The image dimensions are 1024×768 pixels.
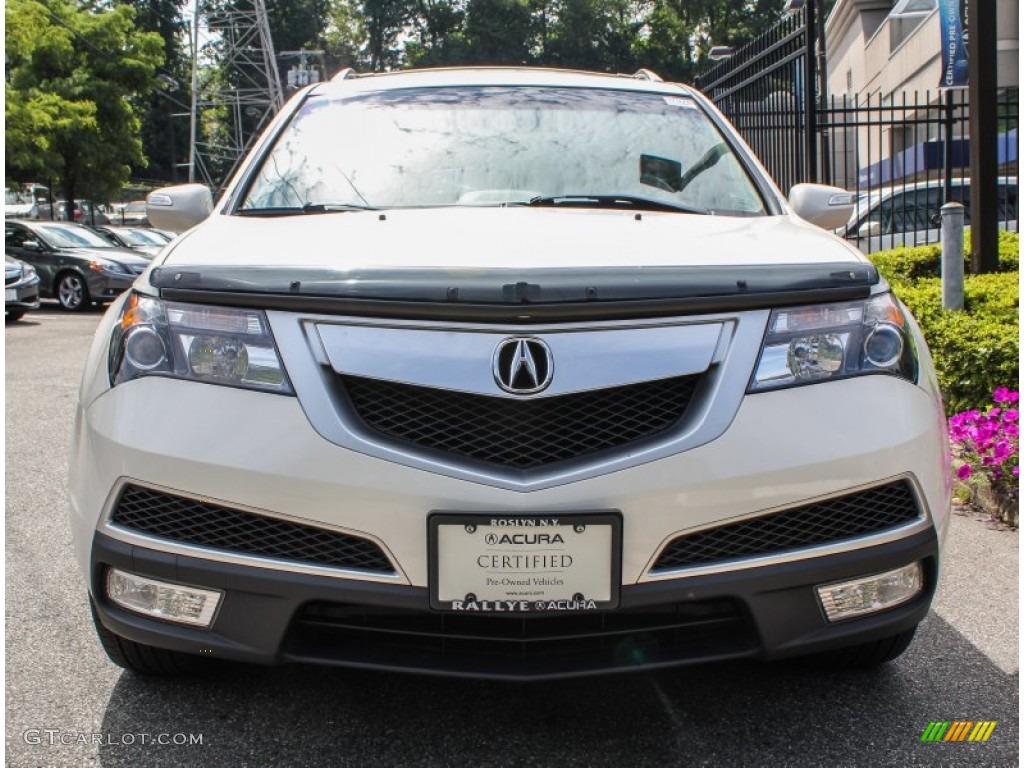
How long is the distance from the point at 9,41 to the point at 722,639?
21.4m

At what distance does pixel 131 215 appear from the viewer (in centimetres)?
5825

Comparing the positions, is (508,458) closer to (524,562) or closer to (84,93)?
(524,562)

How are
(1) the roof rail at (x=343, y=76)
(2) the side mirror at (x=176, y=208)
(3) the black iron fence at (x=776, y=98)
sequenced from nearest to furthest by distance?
(2) the side mirror at (x=176, y=208) < (1) the roof rail at (x=343, y=76) < (3) the black iron fence at (x=776, y=98)

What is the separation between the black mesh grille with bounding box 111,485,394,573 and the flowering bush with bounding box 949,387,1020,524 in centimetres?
307

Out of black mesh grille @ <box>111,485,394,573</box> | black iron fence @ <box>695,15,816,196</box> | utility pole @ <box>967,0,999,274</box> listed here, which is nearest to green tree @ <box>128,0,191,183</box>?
black iron fence @ <box>695,15,816,196</box>

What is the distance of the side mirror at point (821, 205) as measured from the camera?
352 cm

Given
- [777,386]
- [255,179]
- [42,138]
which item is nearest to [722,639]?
[777,386]

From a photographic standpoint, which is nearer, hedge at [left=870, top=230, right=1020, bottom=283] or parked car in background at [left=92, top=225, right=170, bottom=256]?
hedge at [left=870, top=230, right=1020, bottom=283]

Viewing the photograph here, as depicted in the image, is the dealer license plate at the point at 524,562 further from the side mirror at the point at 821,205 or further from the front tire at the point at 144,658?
the side mirror at the point at 821,205

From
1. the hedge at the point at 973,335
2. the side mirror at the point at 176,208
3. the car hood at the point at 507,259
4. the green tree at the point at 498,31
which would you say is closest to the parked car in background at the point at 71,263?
the hedge at the point at 973,335

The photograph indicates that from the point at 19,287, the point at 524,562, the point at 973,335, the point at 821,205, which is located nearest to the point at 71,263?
the point at 19,287

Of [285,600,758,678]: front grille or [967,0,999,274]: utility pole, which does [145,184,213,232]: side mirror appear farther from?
[967,0,999,274]: utility pole

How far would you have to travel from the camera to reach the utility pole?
6.80 m

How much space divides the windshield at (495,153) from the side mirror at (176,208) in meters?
0.28
